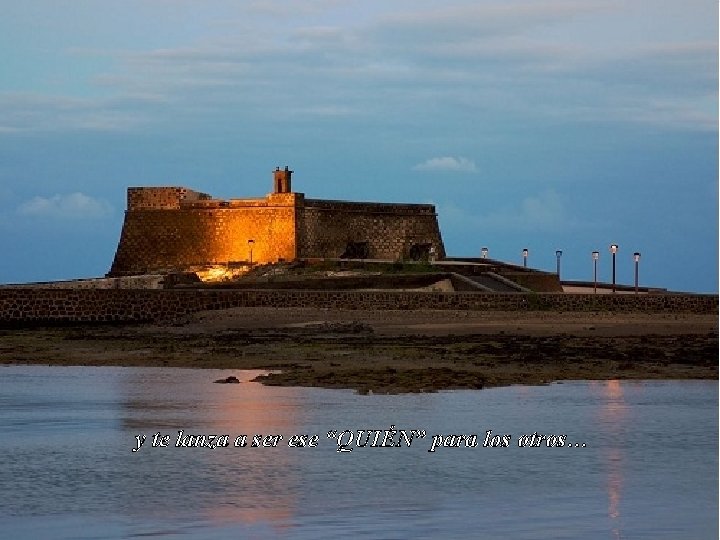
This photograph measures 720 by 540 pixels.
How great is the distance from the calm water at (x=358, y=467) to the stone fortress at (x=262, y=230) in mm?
44132

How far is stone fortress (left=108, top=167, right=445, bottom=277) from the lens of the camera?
214 ft

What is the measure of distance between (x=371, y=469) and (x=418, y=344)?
15411 mm

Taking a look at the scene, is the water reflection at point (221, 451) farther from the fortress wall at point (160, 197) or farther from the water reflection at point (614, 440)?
the fortress wall at point (160, 197)

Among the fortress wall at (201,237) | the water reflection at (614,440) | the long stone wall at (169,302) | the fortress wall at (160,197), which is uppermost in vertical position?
the fortress wall at (160,197)

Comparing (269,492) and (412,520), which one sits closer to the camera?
(412,520)

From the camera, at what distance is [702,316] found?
39.2m

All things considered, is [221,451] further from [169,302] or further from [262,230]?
[262,230]

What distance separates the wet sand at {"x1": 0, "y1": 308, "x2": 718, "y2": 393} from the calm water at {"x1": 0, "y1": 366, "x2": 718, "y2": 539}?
5.40 feet

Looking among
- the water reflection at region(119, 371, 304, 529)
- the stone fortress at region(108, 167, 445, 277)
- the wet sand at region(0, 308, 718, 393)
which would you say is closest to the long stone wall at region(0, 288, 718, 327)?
the wet sand at region(0, 308, 718, 393)

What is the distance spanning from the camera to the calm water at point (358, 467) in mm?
10547

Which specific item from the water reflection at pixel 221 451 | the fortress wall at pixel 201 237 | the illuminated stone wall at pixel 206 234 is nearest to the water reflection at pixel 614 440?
the water reflection at pixel 221 451

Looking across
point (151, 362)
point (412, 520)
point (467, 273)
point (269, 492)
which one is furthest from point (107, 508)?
point (467, 273)

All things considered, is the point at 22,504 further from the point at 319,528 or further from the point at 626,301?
the point at 626,301

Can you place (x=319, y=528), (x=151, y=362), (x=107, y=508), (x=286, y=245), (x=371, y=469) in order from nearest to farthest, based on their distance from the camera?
1. (x=319, y=528)
2. (x=107, y=508)
3. (x=371, y=469)
4. (x=151, y=362)
5. (x=286, y=245)
